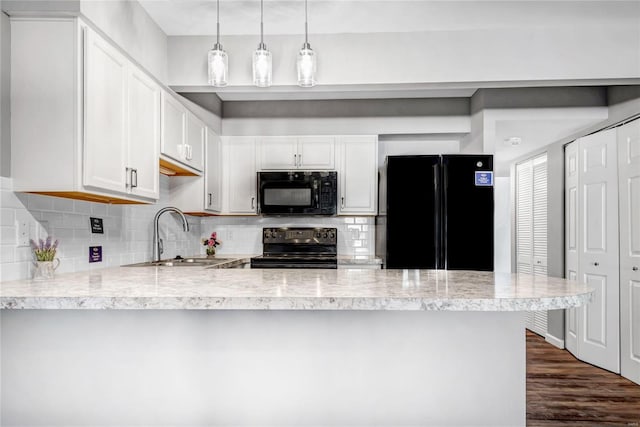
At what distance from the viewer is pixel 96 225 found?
250cm

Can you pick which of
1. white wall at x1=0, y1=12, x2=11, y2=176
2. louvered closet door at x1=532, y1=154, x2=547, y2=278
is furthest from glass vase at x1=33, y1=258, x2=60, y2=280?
louvered closet door at x1=532, y1=154, x2=547, y2=278

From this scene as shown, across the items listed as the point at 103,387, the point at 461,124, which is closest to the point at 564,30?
the point at 461,124

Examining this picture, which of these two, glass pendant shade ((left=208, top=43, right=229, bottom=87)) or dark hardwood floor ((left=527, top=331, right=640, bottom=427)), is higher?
glass pendant shade ((left=208, top=43, right=229, bottom=87))

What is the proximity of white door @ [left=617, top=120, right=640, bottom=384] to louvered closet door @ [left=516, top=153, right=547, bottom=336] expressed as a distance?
1.26 metres

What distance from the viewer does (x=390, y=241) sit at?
11.5 feet

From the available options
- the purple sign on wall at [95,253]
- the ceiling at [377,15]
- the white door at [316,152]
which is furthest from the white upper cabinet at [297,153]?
the purple sign on wall at [95,253]

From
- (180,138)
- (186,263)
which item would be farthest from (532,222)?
(180,138)

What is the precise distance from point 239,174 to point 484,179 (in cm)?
217

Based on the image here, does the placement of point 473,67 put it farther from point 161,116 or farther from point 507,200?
point 507,200

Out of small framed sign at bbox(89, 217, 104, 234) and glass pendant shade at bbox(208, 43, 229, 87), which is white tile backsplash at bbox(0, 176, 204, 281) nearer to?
small framed sign at bbox(89, 217, 104, 234)

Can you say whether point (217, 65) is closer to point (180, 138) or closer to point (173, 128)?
point (173, 128)

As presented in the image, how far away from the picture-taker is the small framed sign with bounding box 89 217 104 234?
2465 millimetres

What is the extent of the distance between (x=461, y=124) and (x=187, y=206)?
2.56 metres

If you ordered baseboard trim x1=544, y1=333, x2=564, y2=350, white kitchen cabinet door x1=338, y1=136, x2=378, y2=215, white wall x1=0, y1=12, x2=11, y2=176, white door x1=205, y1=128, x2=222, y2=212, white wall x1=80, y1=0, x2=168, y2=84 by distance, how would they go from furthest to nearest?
baseboard trim x1=544, y1=333, x2=564, y2=350, white kitchen cabinet door x1=338, y1=136, x2=378, y2=215, white door x1=205, y1=128, x2=222, y2=212, white wall x1=80, y1=0, x2=168, y2=84, white wall x1=0, y1=12, x2=11, y2=176
